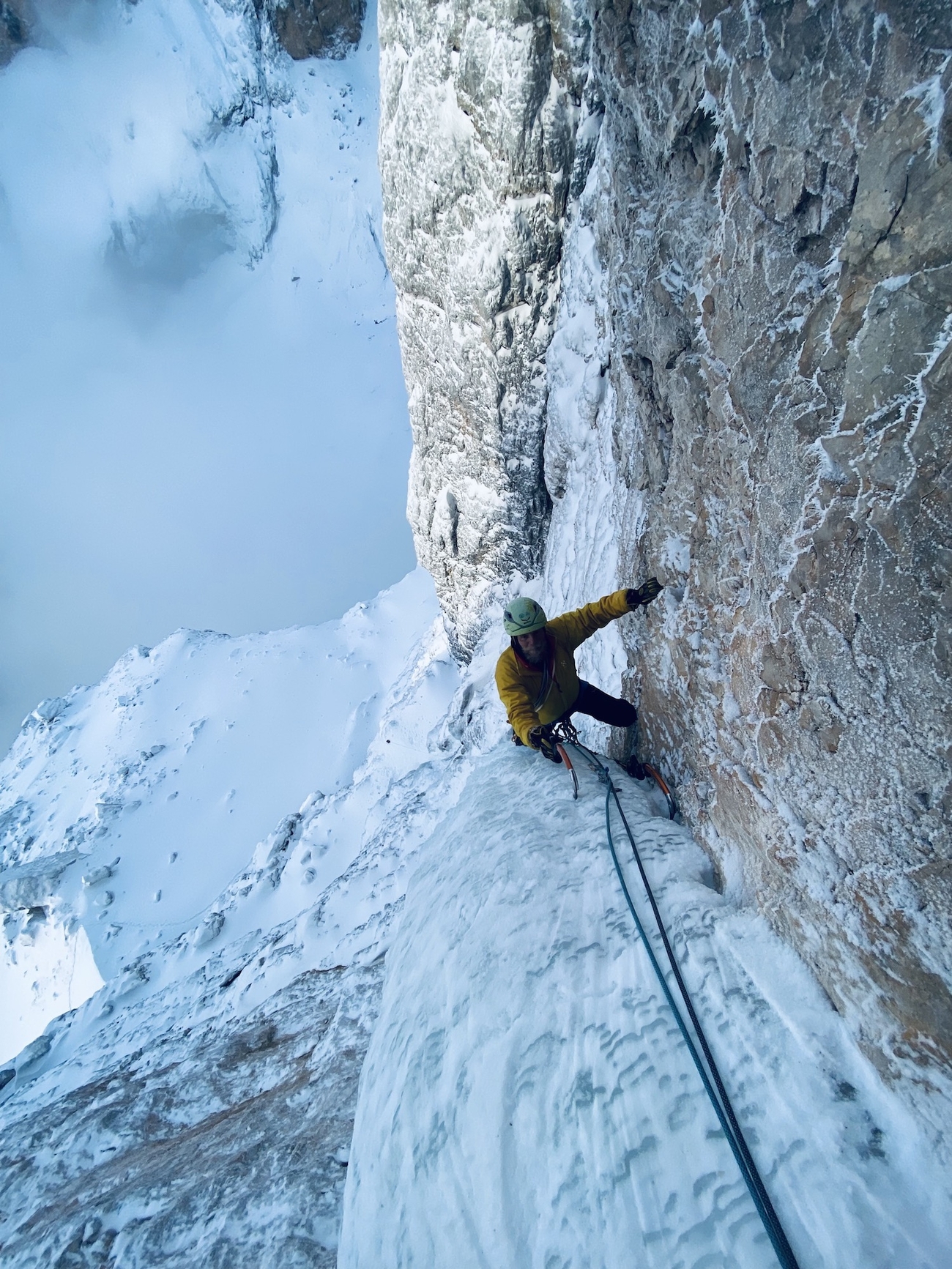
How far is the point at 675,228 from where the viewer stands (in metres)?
2.25

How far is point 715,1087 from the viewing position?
135cm

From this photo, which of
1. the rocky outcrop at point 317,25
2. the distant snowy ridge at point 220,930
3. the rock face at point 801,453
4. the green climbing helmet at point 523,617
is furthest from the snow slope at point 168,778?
the rocky outcrop at point 317,25

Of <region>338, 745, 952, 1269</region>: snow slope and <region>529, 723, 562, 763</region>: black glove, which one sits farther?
<region>529, 723, 562, 763</region>: black glove

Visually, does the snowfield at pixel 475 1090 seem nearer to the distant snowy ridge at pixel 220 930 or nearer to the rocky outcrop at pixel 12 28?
the distant snowy ridge at pixel 220 930

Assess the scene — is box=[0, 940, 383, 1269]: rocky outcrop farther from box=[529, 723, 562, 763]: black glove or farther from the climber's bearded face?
the climber's bearded face

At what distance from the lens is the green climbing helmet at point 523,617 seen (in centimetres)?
307

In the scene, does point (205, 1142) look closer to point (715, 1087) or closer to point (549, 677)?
point (715, 1087)

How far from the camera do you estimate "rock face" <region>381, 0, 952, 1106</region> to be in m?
1.20

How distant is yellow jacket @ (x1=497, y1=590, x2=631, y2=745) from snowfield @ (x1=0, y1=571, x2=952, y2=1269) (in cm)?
39

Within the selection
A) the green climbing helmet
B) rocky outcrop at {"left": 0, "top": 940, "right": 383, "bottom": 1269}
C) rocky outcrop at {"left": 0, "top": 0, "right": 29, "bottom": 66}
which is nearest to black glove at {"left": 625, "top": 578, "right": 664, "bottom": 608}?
the green climbing helmet

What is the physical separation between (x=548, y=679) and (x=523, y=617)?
1.57 ft

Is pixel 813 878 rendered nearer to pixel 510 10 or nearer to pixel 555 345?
pixel 555 345

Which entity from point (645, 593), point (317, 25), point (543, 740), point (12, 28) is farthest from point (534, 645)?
point (12, 28)

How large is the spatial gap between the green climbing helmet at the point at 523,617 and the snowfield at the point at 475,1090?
→ 2.87ft
